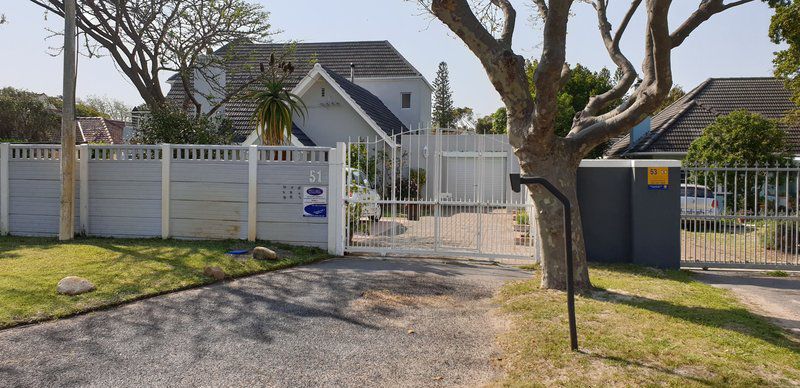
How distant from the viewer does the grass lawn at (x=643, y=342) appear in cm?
435

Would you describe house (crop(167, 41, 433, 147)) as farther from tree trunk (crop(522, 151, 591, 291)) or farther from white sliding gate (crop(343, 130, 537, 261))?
tree trunk (crop(522, 151, 591, 291))

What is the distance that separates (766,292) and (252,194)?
8.46m

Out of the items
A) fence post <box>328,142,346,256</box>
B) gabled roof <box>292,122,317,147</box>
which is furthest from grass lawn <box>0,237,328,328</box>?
gabled roof <box>292,122,317,147</box>

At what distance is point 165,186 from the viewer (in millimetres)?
10664

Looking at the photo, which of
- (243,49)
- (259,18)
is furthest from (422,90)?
(259,18)

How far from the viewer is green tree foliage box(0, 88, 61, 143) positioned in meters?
34.1

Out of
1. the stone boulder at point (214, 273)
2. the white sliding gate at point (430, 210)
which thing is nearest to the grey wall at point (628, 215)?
the white sliding gate at point (430, 210)

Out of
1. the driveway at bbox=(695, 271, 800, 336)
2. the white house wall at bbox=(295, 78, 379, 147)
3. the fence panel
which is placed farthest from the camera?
the white house wall at bbox=(295, 78, 379, 147)

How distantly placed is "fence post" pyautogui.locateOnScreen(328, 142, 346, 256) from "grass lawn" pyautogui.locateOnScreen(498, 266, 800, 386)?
374 centimetres

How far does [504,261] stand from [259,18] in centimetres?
1100

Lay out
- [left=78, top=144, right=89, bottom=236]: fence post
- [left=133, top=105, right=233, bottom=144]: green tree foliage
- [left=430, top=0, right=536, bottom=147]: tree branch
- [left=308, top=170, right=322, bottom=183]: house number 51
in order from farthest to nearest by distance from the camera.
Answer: [left=133, top=105, right=233, bottom=144]: green tree foliage → [left=78, top=144, right=89, bottom=236]: fence post → [left=308, top=170, right=322, bottom=183]: house number 51 → [left=430, top=0, right=536, bottom=147]: tree branch

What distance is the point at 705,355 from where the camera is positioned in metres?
4.81

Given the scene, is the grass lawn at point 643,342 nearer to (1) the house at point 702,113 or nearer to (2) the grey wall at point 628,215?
(2) the grey wall at point 628,215

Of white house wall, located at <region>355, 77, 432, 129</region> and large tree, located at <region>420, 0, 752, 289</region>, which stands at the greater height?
white house wall, located at <region>355, 77, 432, 129</region>
